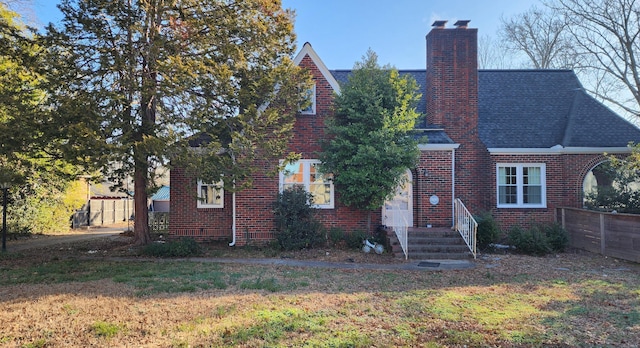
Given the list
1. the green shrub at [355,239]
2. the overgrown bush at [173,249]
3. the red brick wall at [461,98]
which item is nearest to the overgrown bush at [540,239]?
the red brick wall at [461,98]

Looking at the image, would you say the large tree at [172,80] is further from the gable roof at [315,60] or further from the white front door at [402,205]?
the white front door at [402,205]

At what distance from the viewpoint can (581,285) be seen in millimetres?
8539

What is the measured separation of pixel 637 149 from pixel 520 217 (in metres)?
4.02

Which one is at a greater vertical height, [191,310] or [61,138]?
[61,138]

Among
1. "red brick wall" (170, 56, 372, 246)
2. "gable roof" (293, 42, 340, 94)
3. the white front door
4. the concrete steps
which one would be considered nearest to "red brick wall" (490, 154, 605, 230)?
the concrete steps

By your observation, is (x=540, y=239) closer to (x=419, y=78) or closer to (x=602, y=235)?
(x=602, y=235)

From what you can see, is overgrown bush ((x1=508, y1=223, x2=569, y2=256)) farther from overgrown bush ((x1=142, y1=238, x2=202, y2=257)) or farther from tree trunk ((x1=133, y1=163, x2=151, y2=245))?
tree trunk ((x1=133, y1=163, x2=151, y2=245))

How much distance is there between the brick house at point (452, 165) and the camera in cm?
1361

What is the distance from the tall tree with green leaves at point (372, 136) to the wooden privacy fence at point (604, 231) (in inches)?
232

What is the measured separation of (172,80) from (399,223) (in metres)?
7.74

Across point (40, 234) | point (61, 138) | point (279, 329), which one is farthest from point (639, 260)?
point (40, 234)

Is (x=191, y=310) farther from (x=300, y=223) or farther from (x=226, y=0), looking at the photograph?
(x=226, y=0)

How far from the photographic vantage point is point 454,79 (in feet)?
47.5

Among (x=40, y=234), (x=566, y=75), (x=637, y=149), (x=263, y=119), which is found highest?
(x=566, y=75)
